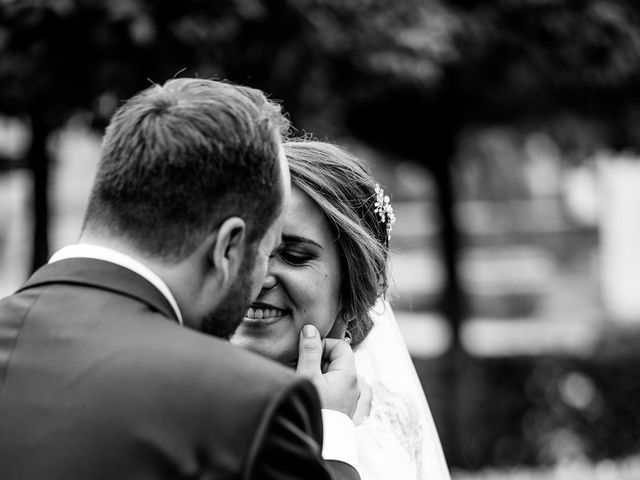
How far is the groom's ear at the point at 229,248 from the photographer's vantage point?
1.83 meters

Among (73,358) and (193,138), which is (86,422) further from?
(193,138)

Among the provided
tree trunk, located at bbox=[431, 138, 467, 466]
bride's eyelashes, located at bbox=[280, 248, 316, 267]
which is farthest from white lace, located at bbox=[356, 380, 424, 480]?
tree trunk, located at bbox=[431, 138, 467, 466]

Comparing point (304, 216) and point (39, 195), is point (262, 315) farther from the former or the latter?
point (39, 195)

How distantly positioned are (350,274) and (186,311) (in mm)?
1230

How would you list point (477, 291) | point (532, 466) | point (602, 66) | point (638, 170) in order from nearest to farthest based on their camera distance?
point (602, 66) < point (532, 466) < point (638, 170) < point (477, 291)

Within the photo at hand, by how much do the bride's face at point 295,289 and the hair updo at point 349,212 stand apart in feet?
0.15

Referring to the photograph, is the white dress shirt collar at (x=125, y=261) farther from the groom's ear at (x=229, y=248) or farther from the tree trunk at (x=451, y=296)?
the tree trunk at (x=451, y=296)

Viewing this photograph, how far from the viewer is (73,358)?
1.69 m

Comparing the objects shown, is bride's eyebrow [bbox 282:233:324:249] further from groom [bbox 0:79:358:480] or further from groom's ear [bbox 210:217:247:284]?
groom's ear [bbox 210:217:247:284]

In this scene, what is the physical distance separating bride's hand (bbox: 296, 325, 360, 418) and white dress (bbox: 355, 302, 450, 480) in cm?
32

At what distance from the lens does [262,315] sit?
9.51 feet

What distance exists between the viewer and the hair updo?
9.84 feet

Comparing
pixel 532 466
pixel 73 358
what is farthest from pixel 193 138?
pixel 532 466

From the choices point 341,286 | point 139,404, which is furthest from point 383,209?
point 139,404
